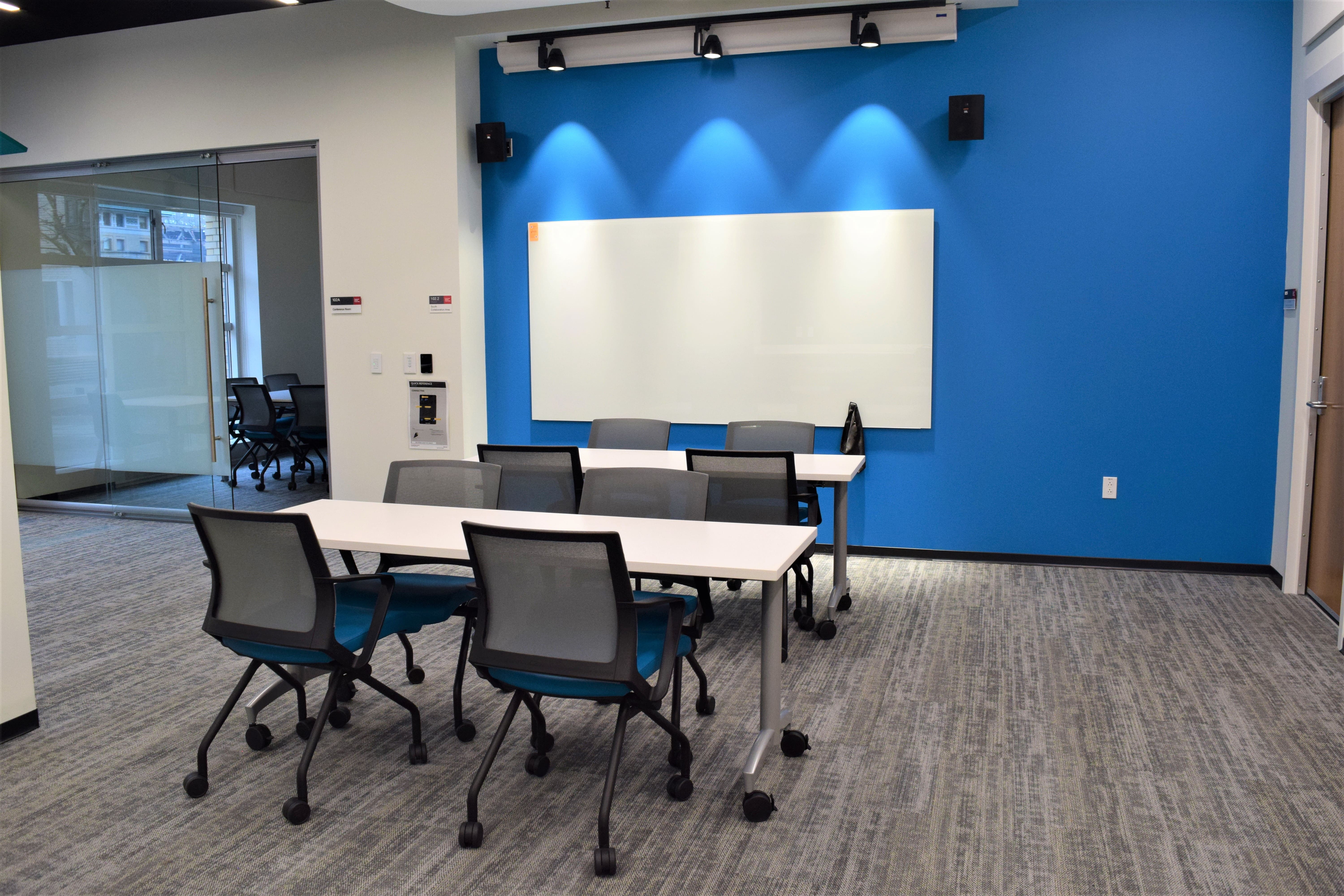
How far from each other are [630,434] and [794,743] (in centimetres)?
284

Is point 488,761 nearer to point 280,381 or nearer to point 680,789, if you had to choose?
point 680,789

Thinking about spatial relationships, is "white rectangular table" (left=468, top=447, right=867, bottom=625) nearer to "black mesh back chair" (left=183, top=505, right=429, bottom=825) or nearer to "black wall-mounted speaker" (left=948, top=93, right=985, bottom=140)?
"black mesh back chair" (left=183, top=505, right=429, bottom=825)

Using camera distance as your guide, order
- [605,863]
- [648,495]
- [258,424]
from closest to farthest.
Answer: [605,863]
[648,495]
[258,424]

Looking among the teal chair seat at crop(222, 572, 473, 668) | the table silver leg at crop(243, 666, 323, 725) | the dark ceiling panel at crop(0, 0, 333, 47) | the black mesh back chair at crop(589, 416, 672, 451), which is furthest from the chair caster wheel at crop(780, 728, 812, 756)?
the dark ceiling panel at crop(0, 0, 333, 47)

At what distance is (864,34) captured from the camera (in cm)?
582

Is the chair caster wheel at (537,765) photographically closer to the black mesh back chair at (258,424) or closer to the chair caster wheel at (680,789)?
the chair caster wheel at (680,789)

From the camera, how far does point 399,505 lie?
4098 mm

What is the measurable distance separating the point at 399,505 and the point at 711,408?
2887 millimetres

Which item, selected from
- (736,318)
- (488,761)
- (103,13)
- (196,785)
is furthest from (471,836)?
(103,13)

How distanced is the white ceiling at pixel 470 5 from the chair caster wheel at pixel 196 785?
4463 millimetres

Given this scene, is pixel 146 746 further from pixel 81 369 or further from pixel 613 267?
pixel 81 369

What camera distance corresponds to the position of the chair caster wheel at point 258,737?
342 cm

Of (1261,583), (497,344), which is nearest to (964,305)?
(1261,583)

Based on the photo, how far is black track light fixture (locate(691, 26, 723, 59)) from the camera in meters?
6.11
